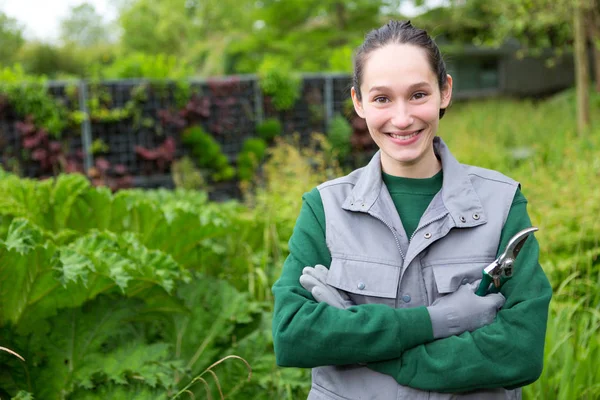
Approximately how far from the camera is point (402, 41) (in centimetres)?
170

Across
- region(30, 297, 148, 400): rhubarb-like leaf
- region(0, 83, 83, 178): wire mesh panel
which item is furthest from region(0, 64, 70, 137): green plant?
region(30, 297, 148, 400): rhubarb-like leaf

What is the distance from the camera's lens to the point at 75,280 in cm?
246

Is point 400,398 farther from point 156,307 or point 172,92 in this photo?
point 172,92

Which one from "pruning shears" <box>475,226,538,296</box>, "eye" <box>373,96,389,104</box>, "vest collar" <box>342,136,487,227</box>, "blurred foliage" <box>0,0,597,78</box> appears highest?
"blurred foliage" <box>0,0,597,78</box>

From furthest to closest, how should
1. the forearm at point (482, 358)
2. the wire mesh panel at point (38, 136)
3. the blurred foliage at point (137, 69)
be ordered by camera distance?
the blurred foliage at point (137, 69), the wire mesh panel at point (38, 136), the forearm at point (482, 358)

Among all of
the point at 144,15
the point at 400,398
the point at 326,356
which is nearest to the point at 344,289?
the point at 326,356

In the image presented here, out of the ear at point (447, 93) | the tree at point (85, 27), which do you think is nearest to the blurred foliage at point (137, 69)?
the ear at point (447, 93)

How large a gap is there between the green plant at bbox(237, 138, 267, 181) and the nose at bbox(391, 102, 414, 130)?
960cm

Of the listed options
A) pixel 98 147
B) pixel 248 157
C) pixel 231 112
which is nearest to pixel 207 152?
pixel 248 157

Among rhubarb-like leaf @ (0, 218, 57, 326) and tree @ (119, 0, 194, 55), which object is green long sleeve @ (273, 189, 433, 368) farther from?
tree @ (119, 0, 194, 55)

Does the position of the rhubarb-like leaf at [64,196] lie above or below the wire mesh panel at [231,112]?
below

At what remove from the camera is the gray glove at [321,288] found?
5.53 feet

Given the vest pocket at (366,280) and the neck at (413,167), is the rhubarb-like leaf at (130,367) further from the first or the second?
the neck at (413,167)

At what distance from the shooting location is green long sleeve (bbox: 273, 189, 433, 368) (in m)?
1.60
